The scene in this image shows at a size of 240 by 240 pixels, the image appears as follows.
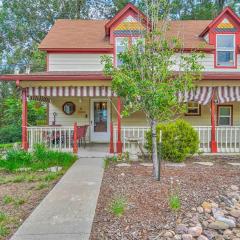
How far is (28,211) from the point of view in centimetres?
595

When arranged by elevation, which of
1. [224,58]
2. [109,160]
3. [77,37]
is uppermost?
[77,37]

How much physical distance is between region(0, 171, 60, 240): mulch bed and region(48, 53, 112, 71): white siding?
24.0 feet

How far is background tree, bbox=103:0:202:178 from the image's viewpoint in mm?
7773

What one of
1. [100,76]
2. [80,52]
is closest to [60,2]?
[80,52]

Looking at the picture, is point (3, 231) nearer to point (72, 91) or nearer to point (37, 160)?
point (37, 160)

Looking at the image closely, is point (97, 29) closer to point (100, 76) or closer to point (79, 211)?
point (100, 76)

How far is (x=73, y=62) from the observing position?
15.1 m

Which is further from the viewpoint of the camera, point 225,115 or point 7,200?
point 225,115

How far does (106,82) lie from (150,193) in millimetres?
6234

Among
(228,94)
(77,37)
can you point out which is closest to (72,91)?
(77,37)

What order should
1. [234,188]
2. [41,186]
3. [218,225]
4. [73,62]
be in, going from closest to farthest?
[218,225] < [234,188] < [41,186] < [73,62]

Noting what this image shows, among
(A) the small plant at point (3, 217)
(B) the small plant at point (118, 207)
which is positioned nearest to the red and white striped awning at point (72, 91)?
(B) the small plant at point (118, 207)

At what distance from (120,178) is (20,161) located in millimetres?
3802

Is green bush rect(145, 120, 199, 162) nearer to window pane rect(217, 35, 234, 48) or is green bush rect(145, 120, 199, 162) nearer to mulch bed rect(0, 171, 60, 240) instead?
mulch bed rect(0, 171, 60, 240)
